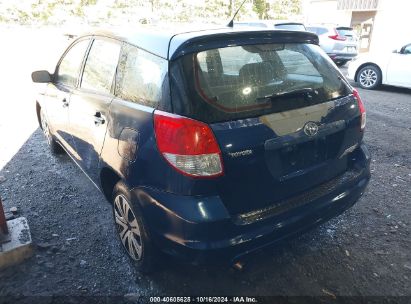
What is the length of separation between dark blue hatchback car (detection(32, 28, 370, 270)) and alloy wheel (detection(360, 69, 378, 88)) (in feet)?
24.9

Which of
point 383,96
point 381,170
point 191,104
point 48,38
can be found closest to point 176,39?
point 191,104

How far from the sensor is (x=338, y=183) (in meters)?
2.32

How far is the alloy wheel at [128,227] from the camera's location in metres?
2.31

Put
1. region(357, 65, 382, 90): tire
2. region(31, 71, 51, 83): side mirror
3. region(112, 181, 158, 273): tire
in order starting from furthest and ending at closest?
region(357, 65, 382, 90): tire, region(31, 71, 51, 83): side mirror, region(112, 181, 158, 273): tire

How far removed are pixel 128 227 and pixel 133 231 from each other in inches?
3.6

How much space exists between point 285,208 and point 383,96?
756 centimetres

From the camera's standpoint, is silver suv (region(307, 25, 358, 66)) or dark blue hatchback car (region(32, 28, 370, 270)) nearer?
dark blue hatchback car (region(32, 28, 370, 270))

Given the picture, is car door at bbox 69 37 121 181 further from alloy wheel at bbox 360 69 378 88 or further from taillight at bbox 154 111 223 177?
alloy wheel at bbox 360 69 378 88

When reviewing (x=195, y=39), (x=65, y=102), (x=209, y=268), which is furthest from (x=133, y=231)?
(x=65, y=102)

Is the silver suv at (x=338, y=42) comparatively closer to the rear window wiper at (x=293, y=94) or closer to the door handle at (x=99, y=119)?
the rear window wiper at (x=293, y=94)

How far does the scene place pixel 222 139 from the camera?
177 centimetres

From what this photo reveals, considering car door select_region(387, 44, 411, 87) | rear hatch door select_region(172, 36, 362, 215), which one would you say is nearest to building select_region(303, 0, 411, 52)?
car door select_region(387, 44, 411, 87)

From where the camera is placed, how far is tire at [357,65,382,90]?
890 centimetres

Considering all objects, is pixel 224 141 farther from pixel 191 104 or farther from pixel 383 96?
pixel 383 96
